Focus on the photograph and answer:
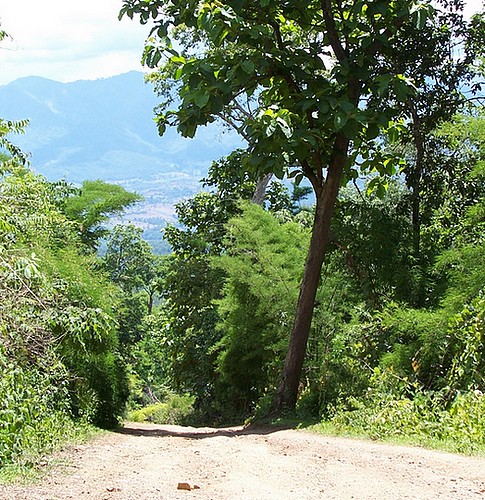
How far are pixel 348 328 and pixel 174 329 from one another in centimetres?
762

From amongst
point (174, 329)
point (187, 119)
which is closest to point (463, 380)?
point (187, 119)

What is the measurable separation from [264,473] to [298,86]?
5088 millimetres

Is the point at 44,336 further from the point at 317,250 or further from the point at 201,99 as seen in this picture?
the point at 317,250

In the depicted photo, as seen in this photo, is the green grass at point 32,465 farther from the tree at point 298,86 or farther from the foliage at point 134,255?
the foliage at point 134,255

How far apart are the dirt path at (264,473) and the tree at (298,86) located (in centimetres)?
300

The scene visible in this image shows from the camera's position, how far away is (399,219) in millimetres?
10570

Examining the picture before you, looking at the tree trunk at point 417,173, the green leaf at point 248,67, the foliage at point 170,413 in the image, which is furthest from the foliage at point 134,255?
the green leaf at point 248,67

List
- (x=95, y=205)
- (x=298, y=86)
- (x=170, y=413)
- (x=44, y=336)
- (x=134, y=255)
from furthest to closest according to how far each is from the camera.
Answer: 1. (x=134, y=255)
2. (x=170, y=413)
3. (x=95, y=205)
4. (x=298, y=86)
5. (x=44, y=336)

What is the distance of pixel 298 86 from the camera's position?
9070 mm

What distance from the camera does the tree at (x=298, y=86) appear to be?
7922 mm

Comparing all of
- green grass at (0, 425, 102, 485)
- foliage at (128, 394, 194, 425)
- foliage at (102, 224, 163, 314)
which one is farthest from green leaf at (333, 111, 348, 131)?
foliage at (102, 224, 163, 314)

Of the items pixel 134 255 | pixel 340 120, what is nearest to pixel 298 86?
pixel 340 120

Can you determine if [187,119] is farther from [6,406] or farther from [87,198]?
[87,198]

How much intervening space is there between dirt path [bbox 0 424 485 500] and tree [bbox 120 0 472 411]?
9.85ft
